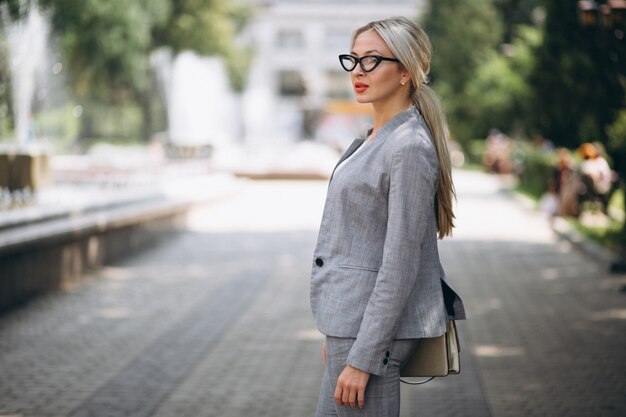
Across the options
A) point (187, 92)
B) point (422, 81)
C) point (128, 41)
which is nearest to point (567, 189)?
point (422, 81)

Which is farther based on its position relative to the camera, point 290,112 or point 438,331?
point 290,112

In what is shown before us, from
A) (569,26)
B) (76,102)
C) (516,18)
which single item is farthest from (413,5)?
(569,26)

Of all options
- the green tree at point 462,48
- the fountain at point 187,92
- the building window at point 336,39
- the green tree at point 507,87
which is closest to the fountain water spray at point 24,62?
the green tree at point 507,87

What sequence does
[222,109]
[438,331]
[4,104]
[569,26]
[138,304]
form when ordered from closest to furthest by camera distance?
[438,331] → [138,304] → [4,104] → [569,26] → [222,109]

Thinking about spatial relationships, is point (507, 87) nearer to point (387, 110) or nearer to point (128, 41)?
point (128, 41)

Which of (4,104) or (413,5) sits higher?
(413,5)

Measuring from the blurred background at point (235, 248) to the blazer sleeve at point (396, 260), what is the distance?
3.06 meters

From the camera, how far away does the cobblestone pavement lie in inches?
241

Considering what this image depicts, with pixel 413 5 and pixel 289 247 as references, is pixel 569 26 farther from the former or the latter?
pixel 413 5

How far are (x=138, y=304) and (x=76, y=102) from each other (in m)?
43.5

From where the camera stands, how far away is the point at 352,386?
9.55 feet

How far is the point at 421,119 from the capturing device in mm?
3100

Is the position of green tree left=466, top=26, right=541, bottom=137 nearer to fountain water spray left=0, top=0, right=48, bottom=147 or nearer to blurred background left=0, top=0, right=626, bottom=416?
blurred background left=0, top=0, right=626, bottom=416

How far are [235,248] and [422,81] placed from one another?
11521mm
